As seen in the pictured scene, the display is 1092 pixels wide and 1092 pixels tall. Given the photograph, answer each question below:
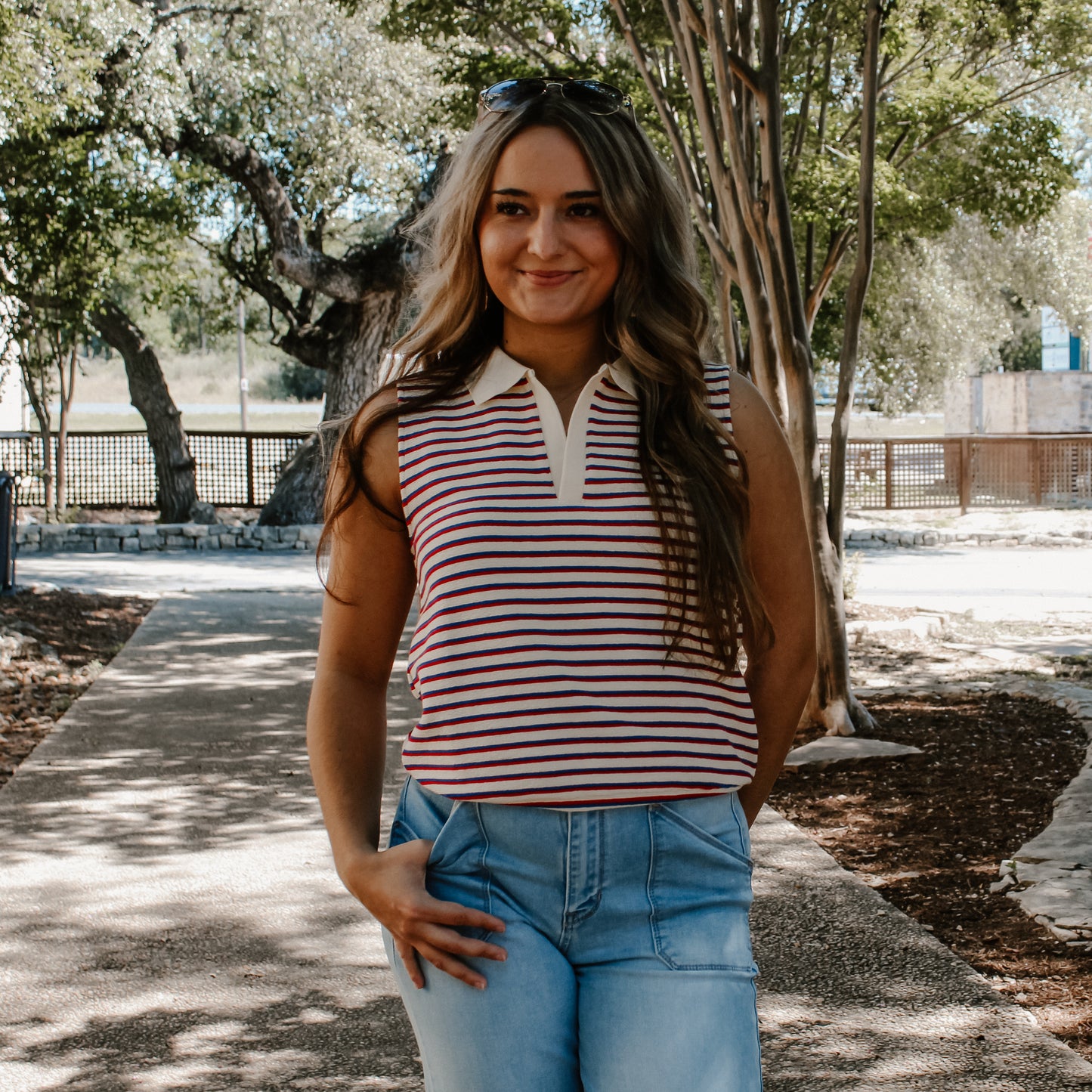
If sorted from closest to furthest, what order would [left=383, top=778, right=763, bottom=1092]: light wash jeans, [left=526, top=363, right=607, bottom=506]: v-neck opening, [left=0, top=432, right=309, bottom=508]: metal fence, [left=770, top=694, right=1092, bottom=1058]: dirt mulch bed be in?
[left=383, top=778, right=763, bottom=1092]: light wash jeans
[left=526, top=363, right=607, bottom=506]: v-neck opening
[left=770, top=694, right=1092, bottom=1058]: dirt mulch bed
[left=0, top=432, right=309, bottom=508]: metal fence

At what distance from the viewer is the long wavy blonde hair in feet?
5.53

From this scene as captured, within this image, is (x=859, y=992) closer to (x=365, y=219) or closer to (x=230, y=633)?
(x=230, y=633)

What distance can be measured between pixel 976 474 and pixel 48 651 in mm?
15160

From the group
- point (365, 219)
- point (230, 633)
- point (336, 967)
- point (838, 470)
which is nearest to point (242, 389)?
point (365, 219)

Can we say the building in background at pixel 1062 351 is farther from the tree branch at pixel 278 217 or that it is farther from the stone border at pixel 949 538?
the tree branch at pixel 278 217

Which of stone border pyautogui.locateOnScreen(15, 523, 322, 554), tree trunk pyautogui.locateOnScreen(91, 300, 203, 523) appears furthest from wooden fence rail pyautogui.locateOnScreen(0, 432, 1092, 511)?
stone border pyautogui.locateOnScreen(15, 523, 322, 554)

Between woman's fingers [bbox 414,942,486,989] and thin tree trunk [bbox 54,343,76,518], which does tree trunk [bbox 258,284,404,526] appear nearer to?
thin tree trunk [bbox 54,343,76,518]

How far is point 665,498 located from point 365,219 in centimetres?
1974

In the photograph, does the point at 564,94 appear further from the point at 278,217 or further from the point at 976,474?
the point at 976,474

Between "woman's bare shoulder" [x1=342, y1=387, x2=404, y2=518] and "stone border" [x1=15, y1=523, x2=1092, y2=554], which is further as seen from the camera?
"stone border" [x1=15, y1=523, x2=1092, y2=554]

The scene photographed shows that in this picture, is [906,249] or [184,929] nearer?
[184,929]

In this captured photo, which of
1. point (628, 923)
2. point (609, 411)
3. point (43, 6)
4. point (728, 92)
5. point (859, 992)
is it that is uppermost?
point (43, 6)

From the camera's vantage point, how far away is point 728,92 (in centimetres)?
609

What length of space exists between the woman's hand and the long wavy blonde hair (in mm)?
395
